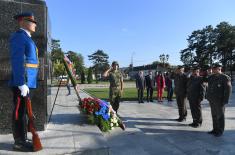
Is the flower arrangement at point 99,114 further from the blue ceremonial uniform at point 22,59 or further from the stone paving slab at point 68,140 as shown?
the blue ceremonial uniform at point 22,59

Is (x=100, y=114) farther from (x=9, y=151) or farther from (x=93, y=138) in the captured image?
(x=9, y=151)

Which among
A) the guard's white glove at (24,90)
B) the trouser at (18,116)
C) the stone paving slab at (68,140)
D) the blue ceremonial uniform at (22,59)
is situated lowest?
the stone paving slab at (68,140)

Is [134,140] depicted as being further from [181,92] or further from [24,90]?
[181,92]

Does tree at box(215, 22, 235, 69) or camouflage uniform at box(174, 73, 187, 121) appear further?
tree at box(215, 22, 235, 69)

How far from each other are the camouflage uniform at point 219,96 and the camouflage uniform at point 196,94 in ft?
3.42

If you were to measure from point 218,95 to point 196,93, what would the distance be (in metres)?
1.33

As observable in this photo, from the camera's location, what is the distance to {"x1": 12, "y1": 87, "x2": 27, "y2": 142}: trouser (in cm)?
464

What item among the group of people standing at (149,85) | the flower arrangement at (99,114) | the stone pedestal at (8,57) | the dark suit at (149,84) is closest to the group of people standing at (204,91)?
the flower arrangement at (99,114)

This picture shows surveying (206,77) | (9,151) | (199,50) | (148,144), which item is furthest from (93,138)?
(199,50)

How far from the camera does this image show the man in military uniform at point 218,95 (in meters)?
8.02

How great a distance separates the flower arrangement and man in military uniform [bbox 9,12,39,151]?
2552mm

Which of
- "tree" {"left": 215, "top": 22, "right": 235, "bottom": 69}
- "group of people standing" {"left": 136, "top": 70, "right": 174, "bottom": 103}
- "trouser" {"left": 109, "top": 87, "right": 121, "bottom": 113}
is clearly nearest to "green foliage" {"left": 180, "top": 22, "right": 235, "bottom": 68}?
"tree" {"left": 215, "top": 22, "right": 235, "bottom": 69}

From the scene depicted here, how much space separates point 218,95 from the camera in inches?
322

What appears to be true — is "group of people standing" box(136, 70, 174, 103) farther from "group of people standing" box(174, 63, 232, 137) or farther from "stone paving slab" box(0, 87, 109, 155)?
"stone paving slab" box(0, 87, 109, 155)
